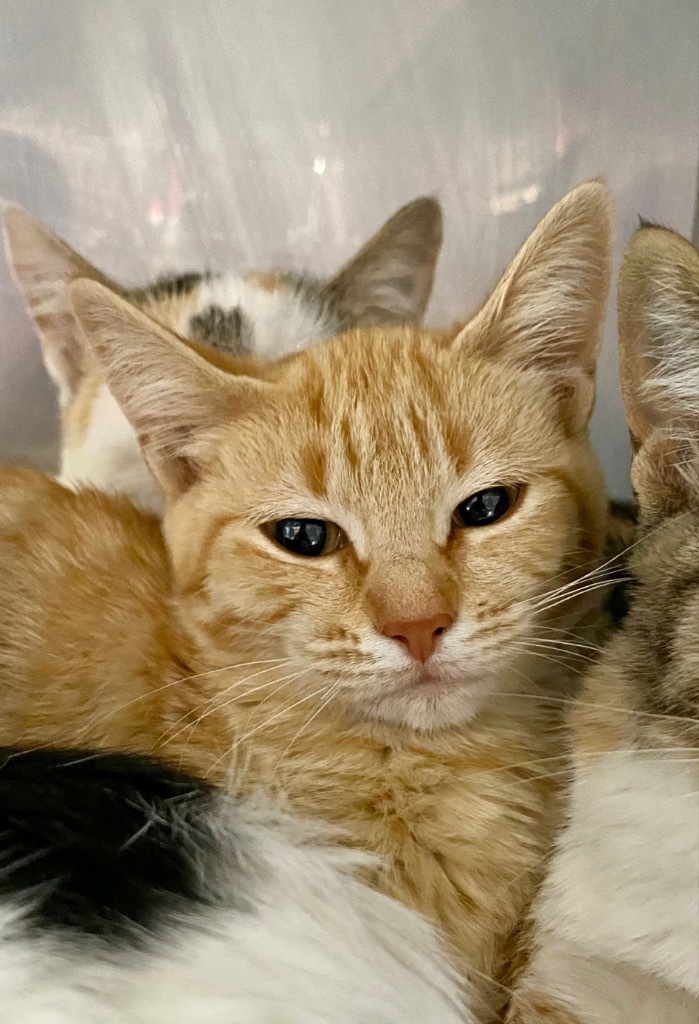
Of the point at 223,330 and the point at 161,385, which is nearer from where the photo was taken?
the point at 161,385

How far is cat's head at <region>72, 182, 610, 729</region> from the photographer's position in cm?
90

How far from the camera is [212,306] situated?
4.89 ft

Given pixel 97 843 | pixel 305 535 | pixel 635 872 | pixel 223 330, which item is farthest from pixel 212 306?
pixel 635 872

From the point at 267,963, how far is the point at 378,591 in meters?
0.36

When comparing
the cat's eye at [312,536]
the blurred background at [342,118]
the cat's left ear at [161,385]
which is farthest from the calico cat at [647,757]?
the blurred background at [342,118]

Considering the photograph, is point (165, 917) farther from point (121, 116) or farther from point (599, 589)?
point (121, 116)

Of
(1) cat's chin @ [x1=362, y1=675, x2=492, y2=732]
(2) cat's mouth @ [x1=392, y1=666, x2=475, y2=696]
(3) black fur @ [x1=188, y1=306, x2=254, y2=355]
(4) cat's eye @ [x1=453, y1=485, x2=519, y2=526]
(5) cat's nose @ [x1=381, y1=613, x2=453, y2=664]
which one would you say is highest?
(3) black fur @ [x1=188, y1=306, x2=254, y2=355]

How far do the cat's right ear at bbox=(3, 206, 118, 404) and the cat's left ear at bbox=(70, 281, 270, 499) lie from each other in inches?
12.6

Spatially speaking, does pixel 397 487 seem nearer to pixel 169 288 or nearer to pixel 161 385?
pixel 161 385

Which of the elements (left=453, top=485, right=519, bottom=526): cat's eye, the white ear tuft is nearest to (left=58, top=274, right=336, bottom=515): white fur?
(left=453, top=485, right=519, bottom=526): cat's eye

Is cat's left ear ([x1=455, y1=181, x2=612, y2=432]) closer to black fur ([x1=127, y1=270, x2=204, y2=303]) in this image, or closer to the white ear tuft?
the white ear tuft

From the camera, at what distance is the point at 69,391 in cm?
170

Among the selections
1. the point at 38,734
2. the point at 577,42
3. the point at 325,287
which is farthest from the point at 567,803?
the point at 577,42

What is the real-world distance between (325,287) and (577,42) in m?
0.65
